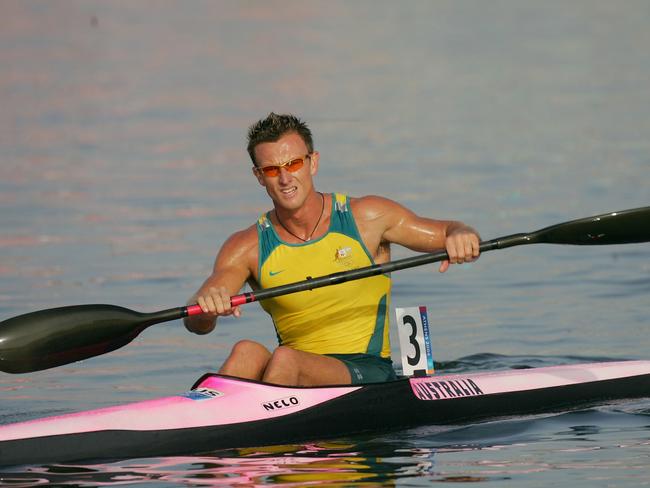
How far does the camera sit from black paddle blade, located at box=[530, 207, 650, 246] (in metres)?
8.55

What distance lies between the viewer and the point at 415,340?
8250mm

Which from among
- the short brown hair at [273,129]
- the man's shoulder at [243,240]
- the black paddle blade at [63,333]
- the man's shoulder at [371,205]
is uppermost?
the short brown hair at [273,129]

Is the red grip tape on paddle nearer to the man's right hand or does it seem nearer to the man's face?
the man's right hand

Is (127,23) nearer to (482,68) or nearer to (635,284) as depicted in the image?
(482,68)

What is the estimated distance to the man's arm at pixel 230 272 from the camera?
A: 26.3ft

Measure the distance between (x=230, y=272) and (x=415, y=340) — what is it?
111 cm

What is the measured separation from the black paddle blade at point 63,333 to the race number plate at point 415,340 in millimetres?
1264

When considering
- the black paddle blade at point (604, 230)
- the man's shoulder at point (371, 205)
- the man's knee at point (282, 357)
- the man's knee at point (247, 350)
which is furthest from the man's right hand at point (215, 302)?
the black paddle blade at point (604, 230)

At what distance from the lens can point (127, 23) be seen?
3988cm

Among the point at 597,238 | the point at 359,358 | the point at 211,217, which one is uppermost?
the point at 211,217

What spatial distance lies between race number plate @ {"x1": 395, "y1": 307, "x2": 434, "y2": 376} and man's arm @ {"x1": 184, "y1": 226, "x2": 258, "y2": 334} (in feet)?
2.94

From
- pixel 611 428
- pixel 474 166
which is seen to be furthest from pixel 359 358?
pixel 474 166

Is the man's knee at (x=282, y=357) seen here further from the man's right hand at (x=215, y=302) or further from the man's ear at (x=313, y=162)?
the man's ear at (x=313, y=162)

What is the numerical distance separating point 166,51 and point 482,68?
315 inches
